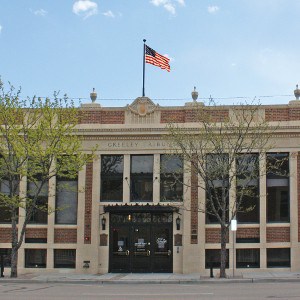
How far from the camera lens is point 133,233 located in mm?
27906

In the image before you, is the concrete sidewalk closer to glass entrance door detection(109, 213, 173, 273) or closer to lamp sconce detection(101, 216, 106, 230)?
glass entrance door detection(109, 213, 173, 273)

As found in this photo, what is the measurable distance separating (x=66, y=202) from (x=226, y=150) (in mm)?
8500

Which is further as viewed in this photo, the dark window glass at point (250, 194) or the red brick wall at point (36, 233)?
the red brick wall at point (36, 233)

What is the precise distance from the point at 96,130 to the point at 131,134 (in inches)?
69.9

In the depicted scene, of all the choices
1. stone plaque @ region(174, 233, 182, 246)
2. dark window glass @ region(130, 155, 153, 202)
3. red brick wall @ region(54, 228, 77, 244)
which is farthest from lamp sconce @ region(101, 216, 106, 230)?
stone plaque @ region(174, 233, 182, 246)

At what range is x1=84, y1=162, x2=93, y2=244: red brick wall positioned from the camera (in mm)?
27688

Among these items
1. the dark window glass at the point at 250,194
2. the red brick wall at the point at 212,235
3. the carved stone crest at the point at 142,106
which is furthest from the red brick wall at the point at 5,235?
the dark window glass at the point at 250,194

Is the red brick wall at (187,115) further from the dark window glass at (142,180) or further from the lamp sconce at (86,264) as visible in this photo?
the lamp sconce at (86,264)

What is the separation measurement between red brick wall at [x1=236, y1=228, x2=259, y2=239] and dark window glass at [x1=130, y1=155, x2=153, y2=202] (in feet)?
15.2

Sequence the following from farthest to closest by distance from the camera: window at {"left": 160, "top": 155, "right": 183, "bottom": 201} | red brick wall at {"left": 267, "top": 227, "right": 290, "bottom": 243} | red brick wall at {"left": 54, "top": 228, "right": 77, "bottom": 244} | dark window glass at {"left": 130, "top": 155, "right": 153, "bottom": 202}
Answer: dark window glass at {"left": 130, "top": 155, "right": 153, "bottom": 202}, window at {"left": 160, "top": 155, "right": 183, "bottom": 201}, red brick wall at {"left": 54, "top": 228, "right": 77, "bottom": 244}, red brick wall at {"left": 267, "top": 227, "right": 290, "bottom": 243}

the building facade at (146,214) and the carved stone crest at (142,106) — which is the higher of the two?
the carved stone crest at (142,106)

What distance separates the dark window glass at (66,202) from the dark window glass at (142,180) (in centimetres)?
294

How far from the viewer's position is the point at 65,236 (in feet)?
91.4

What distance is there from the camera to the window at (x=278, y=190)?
27438mm
